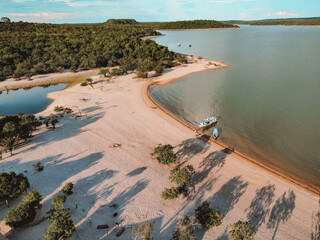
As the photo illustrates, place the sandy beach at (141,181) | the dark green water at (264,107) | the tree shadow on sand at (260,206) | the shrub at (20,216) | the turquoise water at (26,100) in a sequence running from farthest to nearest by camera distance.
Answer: the turquoise water at (26,100) → the dark green water at (264,107) → the tree shadow on sand at (260,206) → the sandy beach at (141,181) → the shrub at (20,216)

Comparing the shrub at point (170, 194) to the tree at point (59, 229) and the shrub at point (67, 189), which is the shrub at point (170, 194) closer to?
the tree at point (59, 229)

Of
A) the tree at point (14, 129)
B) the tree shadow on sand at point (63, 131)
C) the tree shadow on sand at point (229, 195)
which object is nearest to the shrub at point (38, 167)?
the tree shadow on sand at point (63, 131)

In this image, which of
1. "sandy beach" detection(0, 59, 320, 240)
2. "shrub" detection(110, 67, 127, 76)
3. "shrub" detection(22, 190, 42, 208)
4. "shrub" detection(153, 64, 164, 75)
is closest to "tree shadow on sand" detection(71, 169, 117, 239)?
"sandy beach" detection(0, 59, 320, 240)

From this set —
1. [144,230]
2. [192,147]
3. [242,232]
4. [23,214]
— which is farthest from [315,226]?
[23,214]

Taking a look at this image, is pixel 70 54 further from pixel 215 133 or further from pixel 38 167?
pixel 215 133

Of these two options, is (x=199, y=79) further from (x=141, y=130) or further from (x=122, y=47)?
(x=122, y=47)

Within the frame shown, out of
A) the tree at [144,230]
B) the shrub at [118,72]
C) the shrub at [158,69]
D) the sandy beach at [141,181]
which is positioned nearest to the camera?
the tree at [144,230]
